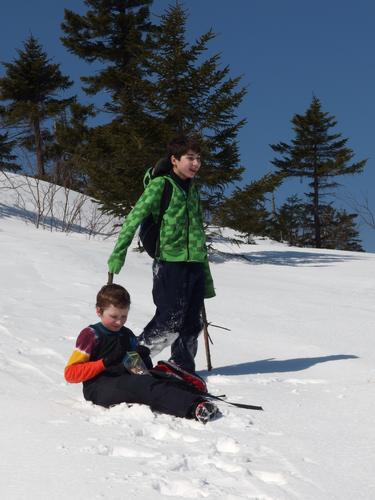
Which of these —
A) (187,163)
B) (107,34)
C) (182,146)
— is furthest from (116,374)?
(107,34)

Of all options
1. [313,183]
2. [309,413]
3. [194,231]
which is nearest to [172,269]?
[194,231]

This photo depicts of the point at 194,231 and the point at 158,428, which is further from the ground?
the point at 194,231

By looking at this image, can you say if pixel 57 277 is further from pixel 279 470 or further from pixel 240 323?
pixel 279 470

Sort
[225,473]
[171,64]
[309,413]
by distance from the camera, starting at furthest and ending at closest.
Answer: [171,64] → [309,413] → [225,473]

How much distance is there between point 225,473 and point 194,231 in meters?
2.04

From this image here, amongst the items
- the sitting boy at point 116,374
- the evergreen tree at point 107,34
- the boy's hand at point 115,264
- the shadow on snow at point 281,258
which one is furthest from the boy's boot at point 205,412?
the evergreen tree at point 107,34

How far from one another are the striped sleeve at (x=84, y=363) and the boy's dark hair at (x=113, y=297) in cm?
18

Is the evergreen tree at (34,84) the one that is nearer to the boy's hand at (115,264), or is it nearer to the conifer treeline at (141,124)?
the conifer treeline at (141,124)

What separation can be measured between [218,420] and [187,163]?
68.9 inches

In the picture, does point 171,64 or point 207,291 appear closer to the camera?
point 207,291

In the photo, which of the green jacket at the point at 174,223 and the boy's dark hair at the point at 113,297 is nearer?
the boy's dark hair at the point at 113,297

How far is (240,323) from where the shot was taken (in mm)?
6516

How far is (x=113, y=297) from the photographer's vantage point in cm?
333

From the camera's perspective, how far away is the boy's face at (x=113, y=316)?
132 inches
